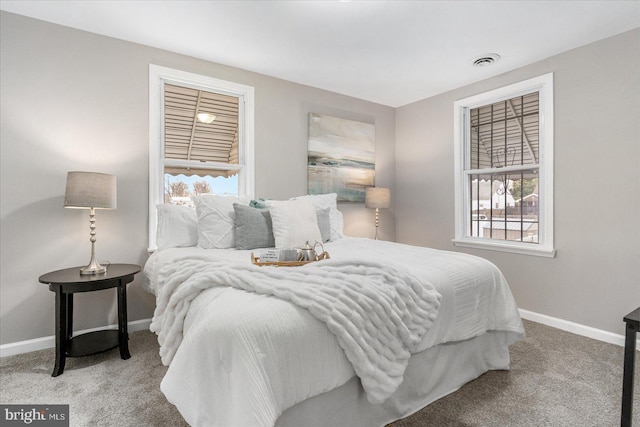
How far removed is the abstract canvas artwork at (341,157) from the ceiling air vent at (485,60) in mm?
1445

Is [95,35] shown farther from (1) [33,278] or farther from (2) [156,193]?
(1) [33,278]

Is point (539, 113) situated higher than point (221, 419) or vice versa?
point (539, 113)

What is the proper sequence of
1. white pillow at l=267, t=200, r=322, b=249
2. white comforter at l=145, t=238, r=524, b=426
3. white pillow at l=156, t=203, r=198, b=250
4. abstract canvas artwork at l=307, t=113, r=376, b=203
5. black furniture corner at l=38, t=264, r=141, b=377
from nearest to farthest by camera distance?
1. white comforter at l=145, t=238, r=524, b=426
2. black furniture corner at l=38, t=264, r=141, b=377
3. white pillow at l=267, t=200, r=322, b=249
4. white pillow at l=156, t=203, r=198, b=250
5. abstract canvas artwork at l=307, t=113, r=376, b=203

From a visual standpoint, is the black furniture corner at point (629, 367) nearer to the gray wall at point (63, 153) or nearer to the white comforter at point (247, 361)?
the white comforter at point (247, 361)

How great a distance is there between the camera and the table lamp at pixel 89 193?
7.37 ft

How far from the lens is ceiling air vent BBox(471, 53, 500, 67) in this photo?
9.91 ft

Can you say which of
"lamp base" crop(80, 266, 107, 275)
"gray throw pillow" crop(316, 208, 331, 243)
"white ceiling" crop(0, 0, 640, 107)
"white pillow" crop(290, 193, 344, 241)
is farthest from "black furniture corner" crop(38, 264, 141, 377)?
"white ceiling" crop(0, 0, 640, 107)

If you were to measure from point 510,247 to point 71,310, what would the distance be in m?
3.90

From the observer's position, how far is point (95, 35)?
2.67 metres

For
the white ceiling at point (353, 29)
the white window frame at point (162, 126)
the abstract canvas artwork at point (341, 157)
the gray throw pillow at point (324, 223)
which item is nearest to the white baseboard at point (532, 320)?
the white window frame at point (162, 126)

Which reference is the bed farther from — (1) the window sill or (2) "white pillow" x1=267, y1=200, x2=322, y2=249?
(1) the window sill

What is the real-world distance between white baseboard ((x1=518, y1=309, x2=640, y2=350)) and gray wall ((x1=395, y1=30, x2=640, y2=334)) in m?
0.04

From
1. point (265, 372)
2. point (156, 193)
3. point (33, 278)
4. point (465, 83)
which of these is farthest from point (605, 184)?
point (33, 278)

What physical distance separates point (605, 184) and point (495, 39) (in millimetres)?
1494
